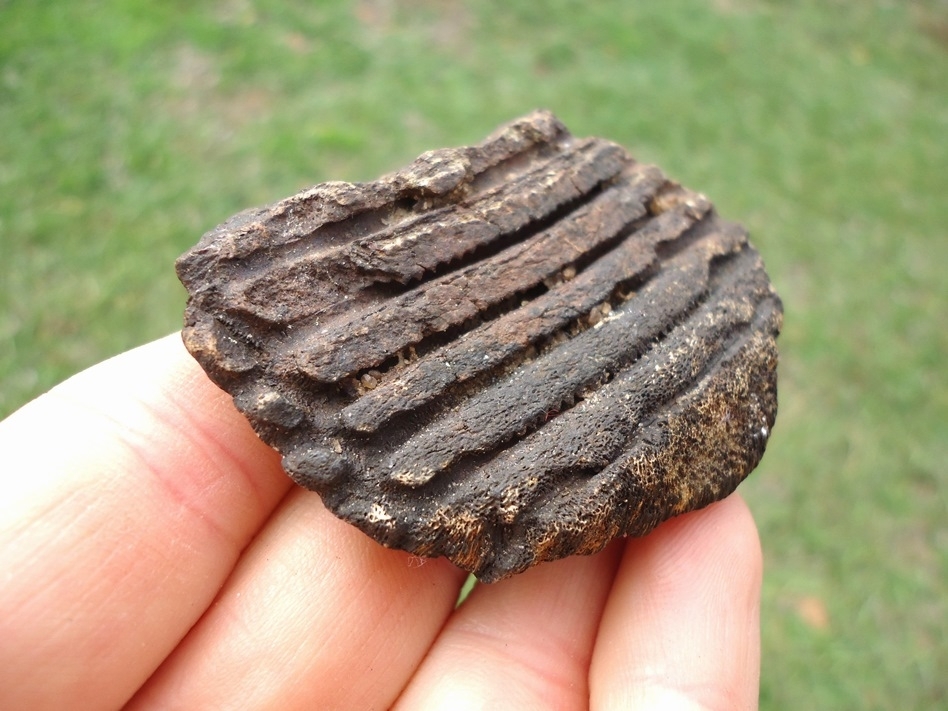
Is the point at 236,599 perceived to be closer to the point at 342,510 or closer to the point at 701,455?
the point at 342,510

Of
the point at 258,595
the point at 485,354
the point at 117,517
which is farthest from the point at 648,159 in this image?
the point at 117,517

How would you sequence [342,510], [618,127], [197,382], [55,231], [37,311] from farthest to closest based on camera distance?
[618,127], [55,231], [37,311], [197,382], [342,510]

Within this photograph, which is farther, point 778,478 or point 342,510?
point 778,478

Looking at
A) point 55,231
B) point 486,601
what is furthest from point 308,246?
point 55,231

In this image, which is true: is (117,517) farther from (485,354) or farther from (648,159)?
(648,159)

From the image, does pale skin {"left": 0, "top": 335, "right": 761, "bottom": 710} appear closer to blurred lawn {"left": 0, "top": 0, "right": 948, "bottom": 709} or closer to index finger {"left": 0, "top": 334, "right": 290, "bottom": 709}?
index finger {"left": 0, "top": 334, "right": 290, "bottom": 709}

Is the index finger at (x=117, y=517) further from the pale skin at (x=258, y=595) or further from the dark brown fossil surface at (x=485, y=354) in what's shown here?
the dark brown fossil surface at (x=485, y=354)

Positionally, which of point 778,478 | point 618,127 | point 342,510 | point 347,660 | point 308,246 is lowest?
point 778,478
